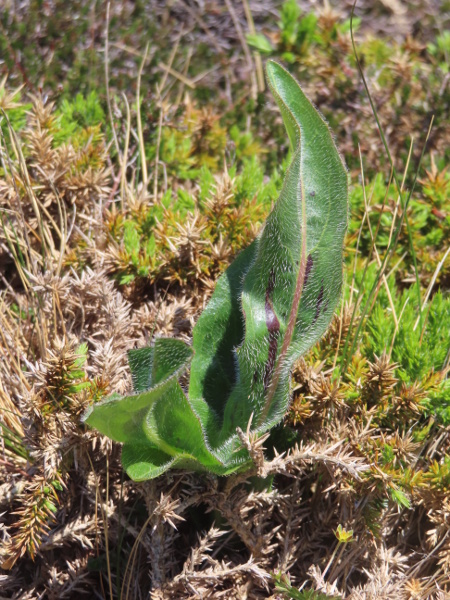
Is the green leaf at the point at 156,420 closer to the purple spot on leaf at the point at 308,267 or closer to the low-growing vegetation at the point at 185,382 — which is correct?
the low-growing vegetation at the point at 185,382

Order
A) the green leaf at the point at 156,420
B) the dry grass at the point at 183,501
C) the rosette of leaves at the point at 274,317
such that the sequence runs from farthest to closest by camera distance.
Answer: the dry grass at the point at 183,501
the rosette of leaves at the point at 274,317
the green leaf at the point at 156,420

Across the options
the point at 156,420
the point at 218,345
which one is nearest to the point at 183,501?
Result: the point at 156,420

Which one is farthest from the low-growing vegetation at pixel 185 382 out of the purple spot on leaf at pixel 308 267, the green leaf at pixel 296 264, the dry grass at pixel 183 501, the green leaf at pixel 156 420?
Answer: the purple spot on leaf at pixel 308 267

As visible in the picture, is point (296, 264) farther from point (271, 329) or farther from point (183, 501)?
point (183, 501)

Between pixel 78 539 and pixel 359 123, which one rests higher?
pixel 359 123

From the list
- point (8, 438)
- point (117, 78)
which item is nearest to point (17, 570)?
point (8, 438)

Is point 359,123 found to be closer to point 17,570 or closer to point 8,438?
point 8,438
